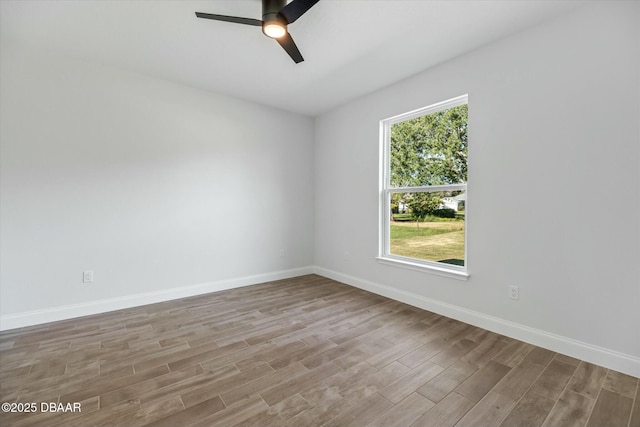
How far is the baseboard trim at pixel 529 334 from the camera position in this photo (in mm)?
1992

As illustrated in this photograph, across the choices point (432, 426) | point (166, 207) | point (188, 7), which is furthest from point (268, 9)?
point (432, 426)

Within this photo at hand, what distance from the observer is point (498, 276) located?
103 inches

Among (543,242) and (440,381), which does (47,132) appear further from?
(543,242)

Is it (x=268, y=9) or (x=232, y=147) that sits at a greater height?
(x=268, y=9)

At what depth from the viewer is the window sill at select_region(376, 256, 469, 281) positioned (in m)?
2.90

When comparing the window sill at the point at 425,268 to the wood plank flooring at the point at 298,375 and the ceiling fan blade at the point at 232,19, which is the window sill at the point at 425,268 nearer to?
the wood plank flooring at the point at 298,375

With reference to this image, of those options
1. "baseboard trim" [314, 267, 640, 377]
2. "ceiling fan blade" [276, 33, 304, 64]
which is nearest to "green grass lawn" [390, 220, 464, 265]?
"baseboard trim" [314, 267, 640, 377]

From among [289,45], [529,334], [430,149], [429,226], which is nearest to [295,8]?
[289,45]

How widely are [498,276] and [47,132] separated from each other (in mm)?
4662

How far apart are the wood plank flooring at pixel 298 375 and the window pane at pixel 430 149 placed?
1584mm

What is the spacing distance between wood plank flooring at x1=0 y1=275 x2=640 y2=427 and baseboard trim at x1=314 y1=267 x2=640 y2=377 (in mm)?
67

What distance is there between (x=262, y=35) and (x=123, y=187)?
2281 mm

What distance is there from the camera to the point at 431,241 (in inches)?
131

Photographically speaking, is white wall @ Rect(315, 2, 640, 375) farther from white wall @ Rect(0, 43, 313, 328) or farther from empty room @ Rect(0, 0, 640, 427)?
white wall @ Rect(0, 43, 313, 328)
